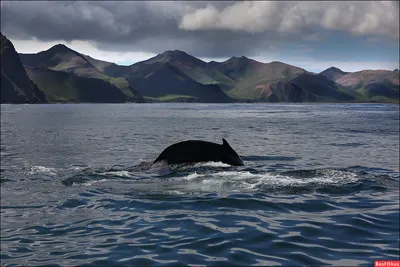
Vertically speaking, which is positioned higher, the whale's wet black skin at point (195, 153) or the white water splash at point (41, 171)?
the whale's wet black skin at point (195, 153)

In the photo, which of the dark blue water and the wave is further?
the wave

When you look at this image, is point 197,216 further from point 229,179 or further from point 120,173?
point 120,173

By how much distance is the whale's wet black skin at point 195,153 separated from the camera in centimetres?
2053

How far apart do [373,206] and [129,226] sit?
7619mm

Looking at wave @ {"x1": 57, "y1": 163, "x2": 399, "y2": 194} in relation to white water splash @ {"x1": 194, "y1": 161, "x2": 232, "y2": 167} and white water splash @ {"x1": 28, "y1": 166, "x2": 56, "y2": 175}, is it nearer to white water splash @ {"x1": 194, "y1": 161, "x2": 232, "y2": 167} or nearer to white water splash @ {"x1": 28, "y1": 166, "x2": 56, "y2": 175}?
white water splash @ {"x1": 194, "y1": 161, "x2": 232, "y2": 167}

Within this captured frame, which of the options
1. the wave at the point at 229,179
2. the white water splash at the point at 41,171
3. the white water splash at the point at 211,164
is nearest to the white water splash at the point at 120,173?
the wave at the point at 229,179

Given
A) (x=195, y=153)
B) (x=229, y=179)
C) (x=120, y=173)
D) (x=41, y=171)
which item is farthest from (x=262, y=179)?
(x=41, y=171)

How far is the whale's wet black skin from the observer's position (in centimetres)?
2053

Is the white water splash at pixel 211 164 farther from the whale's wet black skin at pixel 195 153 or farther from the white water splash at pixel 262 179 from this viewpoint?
the white water splash at pixel 262 179

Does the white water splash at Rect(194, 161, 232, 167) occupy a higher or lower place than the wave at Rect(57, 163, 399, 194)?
higher

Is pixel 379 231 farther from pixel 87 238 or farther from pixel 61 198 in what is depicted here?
pixel 61 198

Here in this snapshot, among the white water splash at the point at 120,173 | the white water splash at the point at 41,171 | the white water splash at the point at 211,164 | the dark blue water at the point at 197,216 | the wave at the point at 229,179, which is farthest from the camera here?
the white water splash at the point at 41,171


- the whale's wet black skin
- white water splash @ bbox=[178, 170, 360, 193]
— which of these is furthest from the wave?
the whale's wet black skin

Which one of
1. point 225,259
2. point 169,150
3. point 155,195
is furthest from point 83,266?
point 169,150
